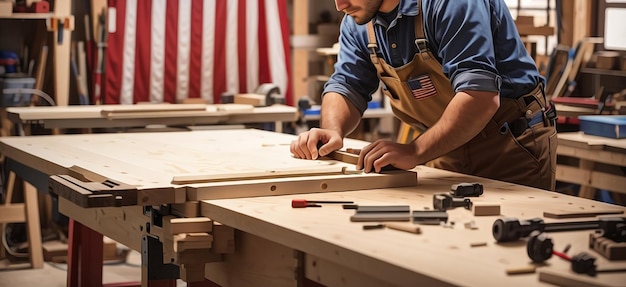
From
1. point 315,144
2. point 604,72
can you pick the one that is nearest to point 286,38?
point 604,72

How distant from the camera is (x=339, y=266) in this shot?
2.17m

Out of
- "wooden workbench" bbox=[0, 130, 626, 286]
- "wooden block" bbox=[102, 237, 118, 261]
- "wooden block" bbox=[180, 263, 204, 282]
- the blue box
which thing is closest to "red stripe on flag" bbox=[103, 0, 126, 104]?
"wooden block" bbox=[102, 237, 118, 261]

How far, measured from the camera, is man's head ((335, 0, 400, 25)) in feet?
10.6

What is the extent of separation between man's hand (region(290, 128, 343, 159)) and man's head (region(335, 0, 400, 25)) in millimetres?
411

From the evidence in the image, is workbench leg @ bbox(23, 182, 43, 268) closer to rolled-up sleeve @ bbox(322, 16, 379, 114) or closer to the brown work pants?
rolled-up sleeve @ bbox(322, 16, 379, 114)

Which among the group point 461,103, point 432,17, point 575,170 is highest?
point 432,17

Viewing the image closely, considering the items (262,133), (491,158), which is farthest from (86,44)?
(491,158)

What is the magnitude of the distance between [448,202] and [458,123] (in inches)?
21.1

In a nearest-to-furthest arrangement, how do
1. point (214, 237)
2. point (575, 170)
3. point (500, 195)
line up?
point (214, 237)
point (500, 195)
point (575, 170)

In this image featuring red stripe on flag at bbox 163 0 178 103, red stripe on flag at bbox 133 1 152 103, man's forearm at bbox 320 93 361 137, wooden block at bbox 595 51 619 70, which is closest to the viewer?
man's forearm at bbox 320 93 361 137

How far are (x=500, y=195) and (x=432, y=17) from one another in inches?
27.4

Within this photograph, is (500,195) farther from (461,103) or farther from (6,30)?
(6,30)

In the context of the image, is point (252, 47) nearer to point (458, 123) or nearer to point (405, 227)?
point (458, 123)

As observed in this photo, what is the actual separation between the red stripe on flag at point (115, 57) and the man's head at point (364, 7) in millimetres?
3312
